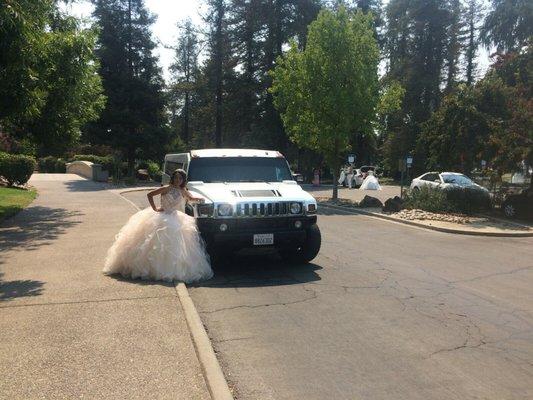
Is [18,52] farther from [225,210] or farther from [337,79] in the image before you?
[337,79]

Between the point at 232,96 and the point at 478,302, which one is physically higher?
the point at 232,96

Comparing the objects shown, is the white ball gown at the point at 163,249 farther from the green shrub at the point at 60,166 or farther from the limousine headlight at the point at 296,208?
the green shrub at the point at 60,166

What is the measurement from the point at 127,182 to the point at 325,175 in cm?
2164

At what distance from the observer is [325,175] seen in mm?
50188

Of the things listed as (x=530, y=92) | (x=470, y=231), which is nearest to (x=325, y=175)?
(x=530, y=92)

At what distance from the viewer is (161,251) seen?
24.5 ft

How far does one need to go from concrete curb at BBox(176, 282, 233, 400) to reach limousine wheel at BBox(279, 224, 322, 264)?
2861 millimetres

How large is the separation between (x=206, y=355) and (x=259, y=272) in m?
3.84

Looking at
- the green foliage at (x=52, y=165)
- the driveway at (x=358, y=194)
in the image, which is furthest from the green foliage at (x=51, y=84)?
the green foliage at (x=52, y=165)

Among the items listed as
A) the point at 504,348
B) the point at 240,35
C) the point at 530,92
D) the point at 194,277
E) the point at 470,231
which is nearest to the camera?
the point at 504,348

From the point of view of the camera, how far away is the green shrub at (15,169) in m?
23.9

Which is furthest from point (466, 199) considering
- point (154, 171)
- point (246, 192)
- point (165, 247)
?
point (154, 171)

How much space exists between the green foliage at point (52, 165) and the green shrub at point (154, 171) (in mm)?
8094

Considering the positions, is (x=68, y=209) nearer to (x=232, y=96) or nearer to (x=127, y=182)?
(x=127, y=182)
